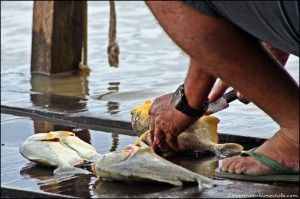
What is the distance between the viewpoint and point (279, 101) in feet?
15.2

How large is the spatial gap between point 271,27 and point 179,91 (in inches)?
31.2

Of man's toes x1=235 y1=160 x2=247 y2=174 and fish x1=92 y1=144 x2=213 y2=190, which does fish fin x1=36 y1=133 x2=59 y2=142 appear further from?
man's toes x1=235 y1=160 x2=247 y2=174

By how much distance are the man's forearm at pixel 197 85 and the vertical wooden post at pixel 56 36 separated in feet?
13.7

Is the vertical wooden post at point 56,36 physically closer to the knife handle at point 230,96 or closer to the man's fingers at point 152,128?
the knife handle at point 230,96

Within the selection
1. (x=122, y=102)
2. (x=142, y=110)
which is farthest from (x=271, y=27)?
(x=122, y=102)

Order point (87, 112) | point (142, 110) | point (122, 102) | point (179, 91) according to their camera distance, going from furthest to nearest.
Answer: point (122, 102) → point (87, 112) → point (142, 110) → point (179, 91)

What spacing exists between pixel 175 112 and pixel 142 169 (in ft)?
1.49

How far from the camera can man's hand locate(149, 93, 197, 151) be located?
5.18m

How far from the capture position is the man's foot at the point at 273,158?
4750 mm

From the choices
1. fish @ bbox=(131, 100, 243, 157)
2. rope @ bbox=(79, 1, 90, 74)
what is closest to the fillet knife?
fish @ bbox=(131, 100, 243, 157)

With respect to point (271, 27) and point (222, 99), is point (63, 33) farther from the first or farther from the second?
point (271, 27)

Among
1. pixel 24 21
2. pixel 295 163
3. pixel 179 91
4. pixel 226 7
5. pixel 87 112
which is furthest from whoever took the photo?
pixel 24 21

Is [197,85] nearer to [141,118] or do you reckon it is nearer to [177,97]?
[177,97]

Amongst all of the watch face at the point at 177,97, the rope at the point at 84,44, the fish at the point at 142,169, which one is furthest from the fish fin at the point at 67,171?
the rope at the point at 84,44
